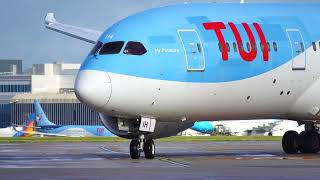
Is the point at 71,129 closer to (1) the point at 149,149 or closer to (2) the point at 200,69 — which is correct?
(1) the point at 149,149

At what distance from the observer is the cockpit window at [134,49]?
32.3 meters

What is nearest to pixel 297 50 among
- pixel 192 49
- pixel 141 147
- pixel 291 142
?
pixel 192 49

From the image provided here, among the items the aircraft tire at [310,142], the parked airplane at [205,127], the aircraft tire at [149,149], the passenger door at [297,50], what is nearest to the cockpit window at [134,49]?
the aircraft tire at [149,149]

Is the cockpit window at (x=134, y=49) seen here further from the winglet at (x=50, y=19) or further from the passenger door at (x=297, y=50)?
the winglet at (x=50, y=19)

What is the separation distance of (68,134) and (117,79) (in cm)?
9594

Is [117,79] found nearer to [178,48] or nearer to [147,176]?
[178,48]

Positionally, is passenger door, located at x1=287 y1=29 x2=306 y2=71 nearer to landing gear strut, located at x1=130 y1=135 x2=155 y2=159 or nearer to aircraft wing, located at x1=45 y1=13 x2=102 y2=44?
landing gear strut, located at x1=130 y1=135 x2=155 y2=159

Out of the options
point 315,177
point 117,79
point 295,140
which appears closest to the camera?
point 315,177

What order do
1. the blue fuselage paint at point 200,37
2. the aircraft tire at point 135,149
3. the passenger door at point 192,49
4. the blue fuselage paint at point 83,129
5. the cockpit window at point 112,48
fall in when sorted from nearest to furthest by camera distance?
the blue fuselage paint at point 200,37 < the cockpit window at point 112,48 < the passenger door at point 192,49 < the aircraft tire at point 135,149 < the blue fuselage paint at point 83,129

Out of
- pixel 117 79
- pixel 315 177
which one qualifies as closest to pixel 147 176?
pixel 315 177

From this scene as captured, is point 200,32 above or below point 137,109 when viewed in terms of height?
above

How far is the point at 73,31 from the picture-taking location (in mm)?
44906

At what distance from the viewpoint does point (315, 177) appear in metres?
24.3

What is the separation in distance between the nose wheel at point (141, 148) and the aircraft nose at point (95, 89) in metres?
2.28
